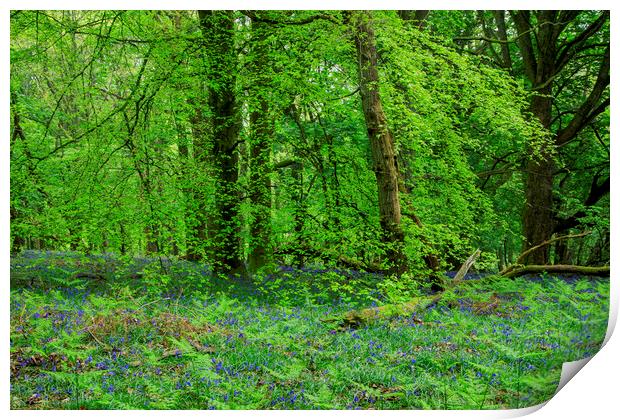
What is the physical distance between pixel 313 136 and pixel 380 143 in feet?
3.54

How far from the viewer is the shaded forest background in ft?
22.5

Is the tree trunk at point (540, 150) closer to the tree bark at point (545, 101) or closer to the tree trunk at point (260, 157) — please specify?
the tree bark at point (545, 101)

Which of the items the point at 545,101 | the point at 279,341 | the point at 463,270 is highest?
the point at 545,101

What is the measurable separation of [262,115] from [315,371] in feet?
14.3

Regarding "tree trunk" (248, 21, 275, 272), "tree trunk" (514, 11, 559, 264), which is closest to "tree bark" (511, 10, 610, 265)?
"tree trunk" (514, 11, 559, 264)

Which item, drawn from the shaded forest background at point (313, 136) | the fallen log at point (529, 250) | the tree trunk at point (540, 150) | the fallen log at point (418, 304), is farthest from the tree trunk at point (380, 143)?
the tree trunk at point (540, 150)

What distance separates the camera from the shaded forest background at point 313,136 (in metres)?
6.86

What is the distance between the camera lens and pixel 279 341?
5.71m

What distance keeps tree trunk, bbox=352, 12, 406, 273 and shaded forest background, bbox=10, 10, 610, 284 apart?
1.0 inches

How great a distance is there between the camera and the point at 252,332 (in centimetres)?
595

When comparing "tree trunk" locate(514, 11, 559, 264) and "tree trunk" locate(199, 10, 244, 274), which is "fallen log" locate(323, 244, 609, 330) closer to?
"tree trunk" locate(514, 11, 559, 264)

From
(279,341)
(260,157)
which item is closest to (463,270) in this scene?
(279,341)

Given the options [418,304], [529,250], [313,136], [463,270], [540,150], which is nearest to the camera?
[418,304]

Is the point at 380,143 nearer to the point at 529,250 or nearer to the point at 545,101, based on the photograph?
the point at 545,101
